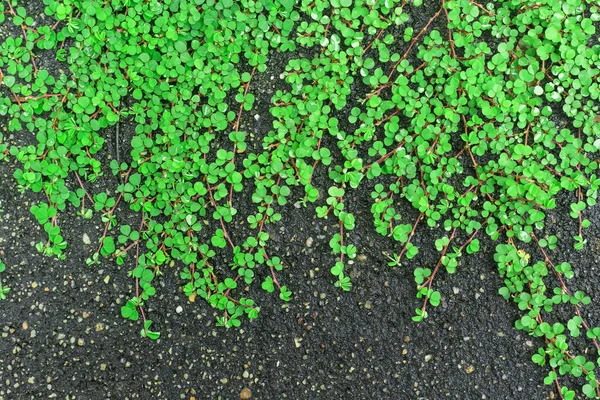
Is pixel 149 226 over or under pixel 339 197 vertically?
under

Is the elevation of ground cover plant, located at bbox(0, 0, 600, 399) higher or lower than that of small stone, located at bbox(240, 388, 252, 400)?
higher

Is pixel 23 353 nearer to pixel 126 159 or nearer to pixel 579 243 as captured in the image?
pixel 126 159

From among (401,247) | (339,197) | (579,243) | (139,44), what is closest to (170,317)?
(339,197)

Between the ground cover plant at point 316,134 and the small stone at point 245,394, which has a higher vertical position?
the ground cover plant at point 316,134

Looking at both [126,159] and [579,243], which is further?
[126,159]
